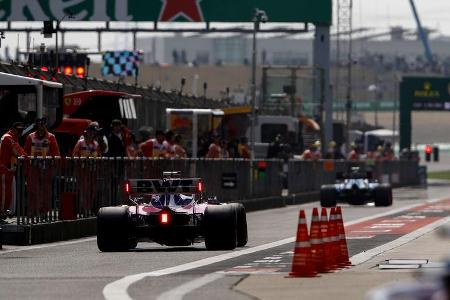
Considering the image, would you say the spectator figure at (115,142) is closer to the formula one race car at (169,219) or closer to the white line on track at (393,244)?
the white line on track at (393,244)

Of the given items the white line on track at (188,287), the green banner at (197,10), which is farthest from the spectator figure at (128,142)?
the green banner at (197,10)

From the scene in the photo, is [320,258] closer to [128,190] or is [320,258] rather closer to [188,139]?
[128,190]

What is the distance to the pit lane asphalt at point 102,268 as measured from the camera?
45.3 ft

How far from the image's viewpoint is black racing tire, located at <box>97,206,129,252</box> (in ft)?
66.6

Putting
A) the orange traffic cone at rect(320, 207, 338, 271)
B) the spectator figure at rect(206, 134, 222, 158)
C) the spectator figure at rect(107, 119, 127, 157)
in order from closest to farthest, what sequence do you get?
the orange traffic cone at rect(320, 207, 338, 271) < the spectator figure at rect(107, 119, 127, 157) < the spectator figure at rect(206, 134, 222, 158)

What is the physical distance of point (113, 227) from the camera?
2039cm

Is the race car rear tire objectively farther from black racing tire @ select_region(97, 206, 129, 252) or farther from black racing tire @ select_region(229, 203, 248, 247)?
black racing tire @ select_region(229, 203, 248, 247)

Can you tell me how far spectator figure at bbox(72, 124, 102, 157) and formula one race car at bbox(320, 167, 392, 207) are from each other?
18334mm

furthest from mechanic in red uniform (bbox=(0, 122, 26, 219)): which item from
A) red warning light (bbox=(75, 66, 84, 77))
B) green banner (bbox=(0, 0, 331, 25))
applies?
green banner (bbox=(0, 0, 331, 25))

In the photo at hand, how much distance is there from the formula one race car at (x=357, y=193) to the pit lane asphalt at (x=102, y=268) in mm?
18689

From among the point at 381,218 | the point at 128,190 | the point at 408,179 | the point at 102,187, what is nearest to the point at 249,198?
the point at 381,218

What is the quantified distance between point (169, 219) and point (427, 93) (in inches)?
2902

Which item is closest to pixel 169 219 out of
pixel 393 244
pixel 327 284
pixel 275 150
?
pixel 393 244

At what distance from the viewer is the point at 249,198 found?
4178 centimetres
